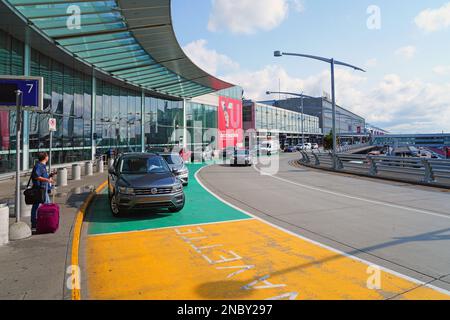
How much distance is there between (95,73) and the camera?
25.6m

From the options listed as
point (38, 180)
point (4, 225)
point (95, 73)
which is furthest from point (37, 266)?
point (95, 73)

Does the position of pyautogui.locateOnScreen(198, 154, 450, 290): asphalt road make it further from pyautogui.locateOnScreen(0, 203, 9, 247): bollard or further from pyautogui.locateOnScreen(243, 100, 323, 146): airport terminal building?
pyautogui.locateOnScreen(243, 100, 323, 146): airport terminal building

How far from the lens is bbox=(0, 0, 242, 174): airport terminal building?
1507 cm

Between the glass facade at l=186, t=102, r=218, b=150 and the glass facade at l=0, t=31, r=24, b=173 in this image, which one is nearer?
the glass facade at l=0, t=31, r=24, b=173

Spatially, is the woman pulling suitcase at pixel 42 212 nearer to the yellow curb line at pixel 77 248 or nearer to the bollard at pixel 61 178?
the yellow curb line at pixel 77 248

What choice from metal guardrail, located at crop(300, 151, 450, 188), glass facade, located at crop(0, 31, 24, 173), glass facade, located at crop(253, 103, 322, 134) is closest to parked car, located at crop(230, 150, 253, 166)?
metal guardrail, located at crop(300, 151, 450, 188)

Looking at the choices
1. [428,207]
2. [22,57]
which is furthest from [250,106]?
[428,207]

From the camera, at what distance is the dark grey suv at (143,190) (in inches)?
320

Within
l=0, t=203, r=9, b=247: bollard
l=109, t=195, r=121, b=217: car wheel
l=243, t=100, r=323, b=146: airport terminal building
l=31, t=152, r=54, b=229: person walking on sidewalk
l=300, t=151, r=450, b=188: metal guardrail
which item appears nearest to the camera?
l=0, t=203, r=9, b=247: bollard

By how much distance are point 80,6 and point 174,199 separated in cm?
1036

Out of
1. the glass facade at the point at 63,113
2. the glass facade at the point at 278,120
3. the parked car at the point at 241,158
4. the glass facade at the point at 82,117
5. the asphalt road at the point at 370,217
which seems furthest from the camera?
the glass facade at the point at 278,120

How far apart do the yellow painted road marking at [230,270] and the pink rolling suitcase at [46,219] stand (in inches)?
35.9

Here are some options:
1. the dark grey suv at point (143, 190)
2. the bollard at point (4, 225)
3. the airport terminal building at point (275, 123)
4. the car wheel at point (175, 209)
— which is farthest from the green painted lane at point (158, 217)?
the airport terminal building at point (275, 123)

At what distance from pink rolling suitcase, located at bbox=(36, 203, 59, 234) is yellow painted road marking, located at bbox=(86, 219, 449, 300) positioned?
912 mm
